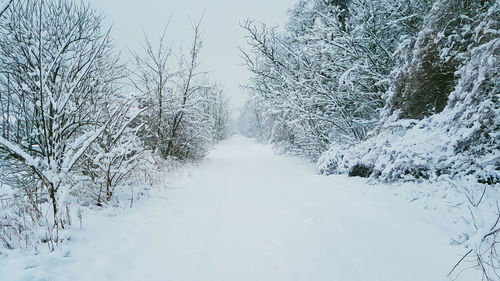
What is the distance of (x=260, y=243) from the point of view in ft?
9.68

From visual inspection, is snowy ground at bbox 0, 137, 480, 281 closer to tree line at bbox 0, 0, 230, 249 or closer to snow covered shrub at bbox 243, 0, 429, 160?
tree line at bbox 0, 0, 230, 249

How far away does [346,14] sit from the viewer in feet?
27.7

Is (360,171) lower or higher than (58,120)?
lower

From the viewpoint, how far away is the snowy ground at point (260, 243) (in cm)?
226

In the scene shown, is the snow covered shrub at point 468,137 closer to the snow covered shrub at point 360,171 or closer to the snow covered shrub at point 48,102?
the snow covered shrub at point 360,171

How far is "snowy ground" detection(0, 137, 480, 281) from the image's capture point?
226 cm

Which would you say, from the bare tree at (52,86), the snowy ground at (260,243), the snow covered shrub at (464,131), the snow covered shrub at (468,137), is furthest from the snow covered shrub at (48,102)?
the snow covered shrub at (464,131)

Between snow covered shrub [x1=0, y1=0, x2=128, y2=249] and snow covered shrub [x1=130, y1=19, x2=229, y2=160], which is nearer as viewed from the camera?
snow covered shrub [x1=0, y1=0, x2=128, y2=249]

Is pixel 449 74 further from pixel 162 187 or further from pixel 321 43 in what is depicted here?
pixel 162 187

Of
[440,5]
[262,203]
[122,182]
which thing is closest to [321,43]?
[440,5]

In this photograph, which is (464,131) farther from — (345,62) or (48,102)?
(48,102)

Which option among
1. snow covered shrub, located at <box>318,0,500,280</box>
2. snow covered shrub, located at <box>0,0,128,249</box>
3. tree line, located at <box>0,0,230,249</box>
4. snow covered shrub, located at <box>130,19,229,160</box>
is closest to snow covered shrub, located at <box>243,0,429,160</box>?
snow covered shrub, located at <box>318,0,500,280</box>

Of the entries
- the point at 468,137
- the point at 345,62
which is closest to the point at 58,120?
the point at 468,137

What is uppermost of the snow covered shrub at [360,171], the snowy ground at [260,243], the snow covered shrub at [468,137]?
the snow covered shrub at [468,137]
